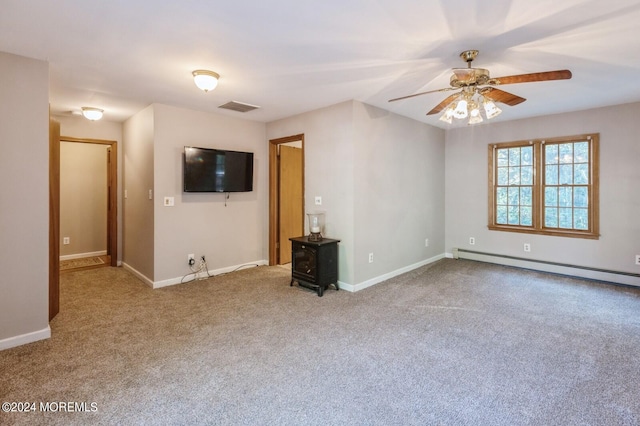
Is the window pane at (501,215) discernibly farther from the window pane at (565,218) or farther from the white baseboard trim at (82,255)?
the white baseboard trim at (82,255)

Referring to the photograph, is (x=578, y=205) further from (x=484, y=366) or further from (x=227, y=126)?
(x=227, y=126)

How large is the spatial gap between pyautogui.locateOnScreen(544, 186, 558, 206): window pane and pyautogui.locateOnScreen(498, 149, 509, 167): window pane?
0.74 meters

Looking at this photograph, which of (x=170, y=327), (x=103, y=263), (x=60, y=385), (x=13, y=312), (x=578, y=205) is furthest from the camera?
(x=103, y=263)

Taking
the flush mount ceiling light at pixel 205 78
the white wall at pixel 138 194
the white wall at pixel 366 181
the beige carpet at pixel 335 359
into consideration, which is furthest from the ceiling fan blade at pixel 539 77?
the white wall at pixel 138 194

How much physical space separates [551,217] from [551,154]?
3.19ft

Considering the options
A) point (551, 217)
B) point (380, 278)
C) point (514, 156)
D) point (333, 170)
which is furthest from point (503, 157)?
point (333, 170)

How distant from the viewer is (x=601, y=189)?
4516mm

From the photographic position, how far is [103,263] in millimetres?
5590

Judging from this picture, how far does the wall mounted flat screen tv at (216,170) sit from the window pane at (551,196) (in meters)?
4.61

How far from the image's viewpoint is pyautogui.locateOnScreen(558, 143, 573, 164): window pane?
4801 millimetres

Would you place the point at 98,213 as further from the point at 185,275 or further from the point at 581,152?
the point at 581,152

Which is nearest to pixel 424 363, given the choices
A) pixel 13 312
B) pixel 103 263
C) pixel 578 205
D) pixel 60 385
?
pixel 60 385

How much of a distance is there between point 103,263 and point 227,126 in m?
3.29

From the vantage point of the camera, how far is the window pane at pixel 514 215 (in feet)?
17.5
